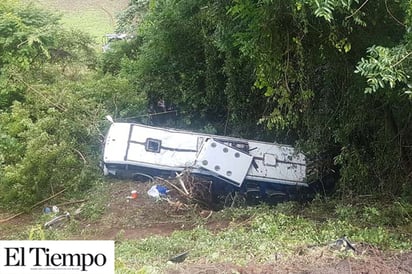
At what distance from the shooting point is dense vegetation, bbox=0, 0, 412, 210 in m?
5.19

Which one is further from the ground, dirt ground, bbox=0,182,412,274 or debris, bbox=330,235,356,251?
debris, bbox=330,235,356,251

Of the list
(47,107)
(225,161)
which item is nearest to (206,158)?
(225,161)

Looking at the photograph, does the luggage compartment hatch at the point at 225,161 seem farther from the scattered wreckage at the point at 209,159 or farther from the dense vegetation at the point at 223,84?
the dense vegetation at the point at 223,84

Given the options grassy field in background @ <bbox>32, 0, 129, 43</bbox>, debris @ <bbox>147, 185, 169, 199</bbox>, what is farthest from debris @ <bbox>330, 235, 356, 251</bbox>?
grassy field in background @ <bbox>32, 0, 129, 43</bbox>

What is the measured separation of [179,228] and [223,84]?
292cm

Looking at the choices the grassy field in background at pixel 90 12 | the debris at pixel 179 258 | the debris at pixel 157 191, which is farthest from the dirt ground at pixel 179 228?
the grassy field in background at pixel 90 12

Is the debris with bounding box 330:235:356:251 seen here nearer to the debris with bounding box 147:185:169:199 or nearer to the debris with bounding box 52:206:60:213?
the debris with bounding box 147:185:169:199

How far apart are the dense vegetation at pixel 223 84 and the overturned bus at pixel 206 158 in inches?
16.8

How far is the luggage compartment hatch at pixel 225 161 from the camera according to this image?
7590 millimetres

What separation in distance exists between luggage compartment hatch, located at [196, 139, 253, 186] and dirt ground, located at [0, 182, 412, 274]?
0.62m

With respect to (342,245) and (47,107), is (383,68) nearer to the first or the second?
(342,245)

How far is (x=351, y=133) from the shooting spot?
656 centimetres

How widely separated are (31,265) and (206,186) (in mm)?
4826

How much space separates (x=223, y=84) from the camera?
880 cm
